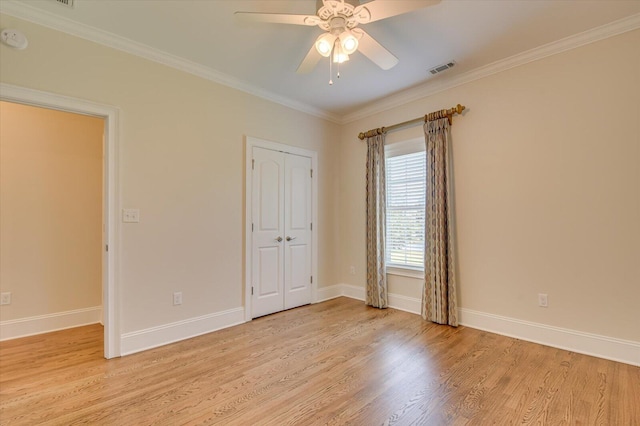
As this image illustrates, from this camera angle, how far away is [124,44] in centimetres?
271

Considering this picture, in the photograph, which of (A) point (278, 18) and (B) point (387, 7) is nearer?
(B) point (387, 7)

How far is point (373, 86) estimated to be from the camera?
3.68 metres

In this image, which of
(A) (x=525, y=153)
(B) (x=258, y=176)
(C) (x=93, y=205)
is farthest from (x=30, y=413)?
(A) (x=525, y=153)

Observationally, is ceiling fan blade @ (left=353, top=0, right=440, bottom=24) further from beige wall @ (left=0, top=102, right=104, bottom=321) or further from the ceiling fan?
beige wall @ (left=0, top=102, right=104, bottom=321)

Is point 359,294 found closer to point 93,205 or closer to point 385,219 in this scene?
point 385,219

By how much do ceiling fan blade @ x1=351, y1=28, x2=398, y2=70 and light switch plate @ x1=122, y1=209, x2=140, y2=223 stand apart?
2.46m

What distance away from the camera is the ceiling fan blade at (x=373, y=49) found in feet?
6.93

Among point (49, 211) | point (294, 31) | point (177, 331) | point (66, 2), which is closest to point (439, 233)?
point (294, 31)

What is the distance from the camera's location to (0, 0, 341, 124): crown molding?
2264mm

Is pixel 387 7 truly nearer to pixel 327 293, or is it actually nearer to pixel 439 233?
pixel 439 233

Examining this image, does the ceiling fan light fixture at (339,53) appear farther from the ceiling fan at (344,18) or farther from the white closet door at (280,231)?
the white closet door at (280,231)

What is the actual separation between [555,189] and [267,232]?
315 centimetres

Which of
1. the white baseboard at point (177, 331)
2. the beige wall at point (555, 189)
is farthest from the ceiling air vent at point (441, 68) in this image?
the white baseboard at point (177, 331)

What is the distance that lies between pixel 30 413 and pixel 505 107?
15.3 feet
